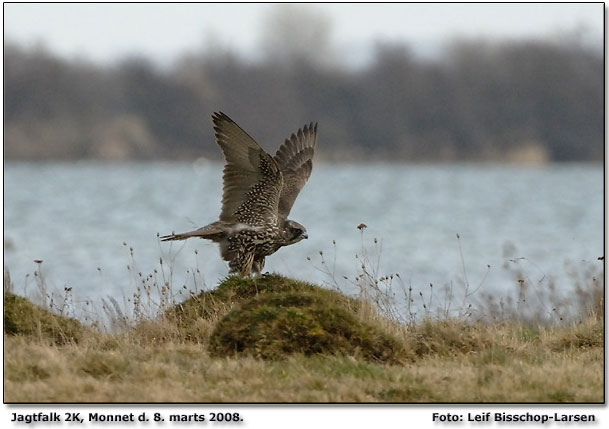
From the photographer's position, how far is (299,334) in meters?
6.46

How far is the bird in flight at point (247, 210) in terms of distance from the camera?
336 inches

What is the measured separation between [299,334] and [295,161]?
368 centimetres

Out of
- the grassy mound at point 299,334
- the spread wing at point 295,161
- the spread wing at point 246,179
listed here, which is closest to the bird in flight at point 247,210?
the spread wing at point 246,179

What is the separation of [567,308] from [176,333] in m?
3.92

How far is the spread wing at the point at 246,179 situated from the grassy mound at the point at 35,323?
6.06 ft

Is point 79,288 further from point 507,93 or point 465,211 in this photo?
point 507,93

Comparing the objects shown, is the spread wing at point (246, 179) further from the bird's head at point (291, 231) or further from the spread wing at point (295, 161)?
the spread wing at point (295, 161)

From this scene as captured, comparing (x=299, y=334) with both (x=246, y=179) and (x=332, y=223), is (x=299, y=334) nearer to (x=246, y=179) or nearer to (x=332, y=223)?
(x=246, y=179)

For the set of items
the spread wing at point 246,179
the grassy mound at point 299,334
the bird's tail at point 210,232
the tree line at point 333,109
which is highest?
the tree line at point 333,109

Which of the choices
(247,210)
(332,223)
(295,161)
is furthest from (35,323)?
(332,223)

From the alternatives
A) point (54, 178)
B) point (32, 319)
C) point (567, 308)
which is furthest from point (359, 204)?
point (32, 319)

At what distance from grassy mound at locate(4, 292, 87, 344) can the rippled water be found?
1.44m

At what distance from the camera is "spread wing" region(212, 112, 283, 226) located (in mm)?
8500

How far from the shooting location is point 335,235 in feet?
86.8
